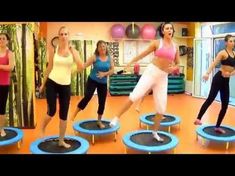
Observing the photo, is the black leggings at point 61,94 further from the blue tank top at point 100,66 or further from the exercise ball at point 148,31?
the exercise ball at point 148,31

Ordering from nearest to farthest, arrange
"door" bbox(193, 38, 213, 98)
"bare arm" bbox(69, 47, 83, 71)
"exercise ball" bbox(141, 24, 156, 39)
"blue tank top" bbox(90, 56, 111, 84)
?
"bare arm" bbox(69, 47, 83, 71)
"blue tank top" bbox(90, 56, 111, 84)
"door" bbox(193, 38, 213, 98)
"exercise ball" bbox(141, 24, 156, 39)

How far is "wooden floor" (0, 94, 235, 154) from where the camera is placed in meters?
3.96

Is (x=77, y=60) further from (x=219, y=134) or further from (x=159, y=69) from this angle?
(x=219, y=134)

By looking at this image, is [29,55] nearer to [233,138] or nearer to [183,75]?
[233,138]

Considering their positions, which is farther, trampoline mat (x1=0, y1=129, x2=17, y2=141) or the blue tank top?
the blue tank top

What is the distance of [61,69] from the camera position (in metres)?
3.27

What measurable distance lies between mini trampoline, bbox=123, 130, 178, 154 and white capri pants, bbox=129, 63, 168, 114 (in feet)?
1.61

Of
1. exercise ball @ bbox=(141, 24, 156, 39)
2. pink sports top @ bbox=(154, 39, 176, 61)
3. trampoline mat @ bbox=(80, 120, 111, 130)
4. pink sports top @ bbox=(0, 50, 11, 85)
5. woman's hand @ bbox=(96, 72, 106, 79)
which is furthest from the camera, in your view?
exercise ball @ bbox=(141, 24, 156, 39)

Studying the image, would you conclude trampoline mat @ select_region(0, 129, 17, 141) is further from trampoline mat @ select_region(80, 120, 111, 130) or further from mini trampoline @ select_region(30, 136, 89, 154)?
trampoline mat @ select_region(80, 120, 111, 130)

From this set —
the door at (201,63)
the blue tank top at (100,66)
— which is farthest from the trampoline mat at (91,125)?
the door at (201,63)

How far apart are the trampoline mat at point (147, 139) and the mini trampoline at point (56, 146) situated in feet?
2.38

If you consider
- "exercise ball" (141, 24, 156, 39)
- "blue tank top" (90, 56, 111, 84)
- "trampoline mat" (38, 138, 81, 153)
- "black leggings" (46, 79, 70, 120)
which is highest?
"exercise ball" (141, 24, 156, 39)

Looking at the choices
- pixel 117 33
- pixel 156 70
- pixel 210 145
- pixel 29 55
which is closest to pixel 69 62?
pixel 156 70

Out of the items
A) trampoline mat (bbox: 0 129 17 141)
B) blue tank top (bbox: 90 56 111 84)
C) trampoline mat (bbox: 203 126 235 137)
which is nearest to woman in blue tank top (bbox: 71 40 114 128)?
blue tank top (bbox: 90 56 111 84)
